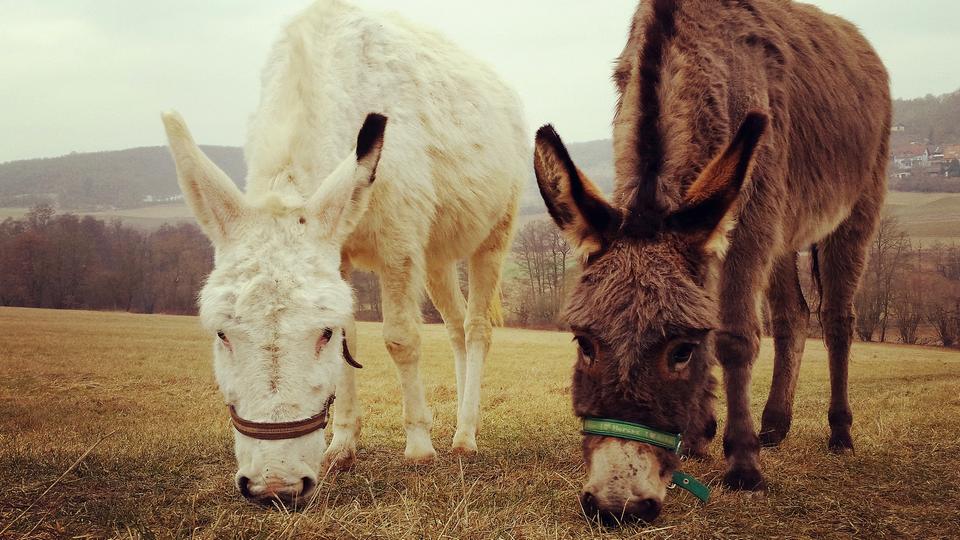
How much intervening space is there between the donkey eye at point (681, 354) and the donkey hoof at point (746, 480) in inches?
64.2

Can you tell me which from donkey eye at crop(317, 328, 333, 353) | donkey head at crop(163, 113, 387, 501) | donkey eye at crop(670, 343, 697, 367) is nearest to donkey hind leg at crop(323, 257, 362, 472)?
donkey head at crop(163, 113, 387, 501)

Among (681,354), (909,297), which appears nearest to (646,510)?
(681,354)

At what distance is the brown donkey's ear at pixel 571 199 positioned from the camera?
126 inches

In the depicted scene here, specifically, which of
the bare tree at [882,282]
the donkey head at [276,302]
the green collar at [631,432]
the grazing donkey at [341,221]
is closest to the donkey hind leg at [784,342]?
the grazing donkey at [341,221]

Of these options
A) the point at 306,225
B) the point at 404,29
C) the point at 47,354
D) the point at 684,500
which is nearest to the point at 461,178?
the point at 404,29

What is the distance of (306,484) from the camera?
3.08 m

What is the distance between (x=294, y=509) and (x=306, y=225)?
151 cm

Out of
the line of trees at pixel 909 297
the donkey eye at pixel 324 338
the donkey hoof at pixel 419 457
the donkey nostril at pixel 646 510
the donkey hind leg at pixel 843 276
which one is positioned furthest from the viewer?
the line of trees at pixel 909 297

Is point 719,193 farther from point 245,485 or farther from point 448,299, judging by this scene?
point 448,299

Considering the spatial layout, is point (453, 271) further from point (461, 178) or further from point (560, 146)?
point (560, 146)

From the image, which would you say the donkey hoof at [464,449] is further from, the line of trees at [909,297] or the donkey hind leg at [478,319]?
the line of trees at [909,297]

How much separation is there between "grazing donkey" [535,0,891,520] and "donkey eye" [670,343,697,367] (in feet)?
0.08

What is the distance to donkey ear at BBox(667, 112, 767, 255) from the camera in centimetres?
303

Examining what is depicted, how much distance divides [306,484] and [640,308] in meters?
1.87
